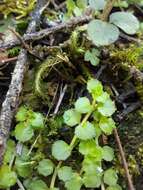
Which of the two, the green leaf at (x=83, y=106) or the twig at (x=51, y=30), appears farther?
the twig at (x=51, y=30)

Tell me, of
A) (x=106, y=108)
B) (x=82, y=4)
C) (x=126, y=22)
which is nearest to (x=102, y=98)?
(x=106, y=108)

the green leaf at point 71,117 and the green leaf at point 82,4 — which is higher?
the green leaf at point 82,4

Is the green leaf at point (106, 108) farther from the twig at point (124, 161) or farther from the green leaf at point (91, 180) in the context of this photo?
the green leaf at point (91, 180)

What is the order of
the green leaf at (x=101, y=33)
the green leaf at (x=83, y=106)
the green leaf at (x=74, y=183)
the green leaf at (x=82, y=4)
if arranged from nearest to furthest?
the green leaf at (x=74, y=183)
the green leaf at (x=83, y=106)
the green leaf at (x=101, y=33)
the green leaf at (x=82, y=4)

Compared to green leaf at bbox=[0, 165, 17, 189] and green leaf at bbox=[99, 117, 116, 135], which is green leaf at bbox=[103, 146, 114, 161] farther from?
green leaf at bbox=[0, 165, 17, 189]

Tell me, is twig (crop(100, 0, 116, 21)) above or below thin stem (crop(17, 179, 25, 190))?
above

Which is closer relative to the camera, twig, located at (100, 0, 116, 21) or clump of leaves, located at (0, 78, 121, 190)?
clump of leaves, located at (0, 78, 121, 190)

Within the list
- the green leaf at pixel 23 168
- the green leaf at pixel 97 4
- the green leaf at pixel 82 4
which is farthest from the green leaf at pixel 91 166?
the green leaf at pixel 82 4

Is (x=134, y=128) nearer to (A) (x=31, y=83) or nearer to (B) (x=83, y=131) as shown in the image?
(B) (x=83, y=131)

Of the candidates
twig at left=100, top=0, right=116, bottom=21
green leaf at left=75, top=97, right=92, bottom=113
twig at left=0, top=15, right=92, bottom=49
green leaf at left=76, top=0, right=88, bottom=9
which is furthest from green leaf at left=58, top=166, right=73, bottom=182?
green leaf at left=76, top=0, right=88, bottom=9
